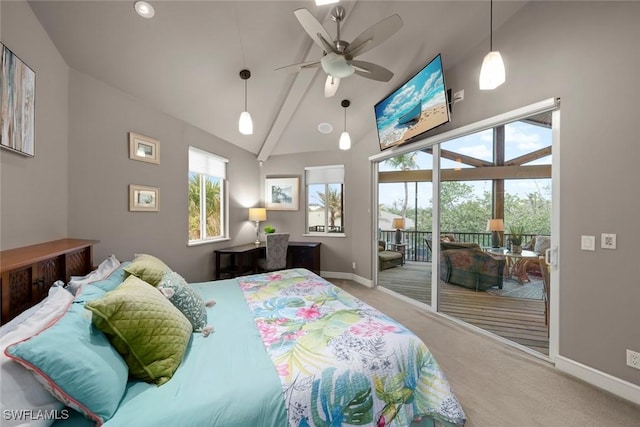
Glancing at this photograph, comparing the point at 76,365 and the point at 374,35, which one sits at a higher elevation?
the point at 374,35

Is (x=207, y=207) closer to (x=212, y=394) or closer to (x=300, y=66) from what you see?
(x=300, y=66)

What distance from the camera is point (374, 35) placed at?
6.38 feet

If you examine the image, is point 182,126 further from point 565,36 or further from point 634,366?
point 634,366

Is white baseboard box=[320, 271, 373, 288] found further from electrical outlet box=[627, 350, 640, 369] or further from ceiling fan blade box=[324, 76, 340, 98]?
ceiling fan blade box=[324, 76, 340, 98]

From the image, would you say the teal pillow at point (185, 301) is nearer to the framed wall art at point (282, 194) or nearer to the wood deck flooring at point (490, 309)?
the wood deck flooring at point (490, 309)

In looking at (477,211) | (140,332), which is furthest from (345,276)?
(140,332)

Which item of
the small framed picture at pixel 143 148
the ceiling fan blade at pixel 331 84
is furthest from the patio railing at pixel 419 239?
the small framed picture at pixel 143 148

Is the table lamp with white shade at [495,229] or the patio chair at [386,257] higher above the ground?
the table lamp with white shade at [495,229]

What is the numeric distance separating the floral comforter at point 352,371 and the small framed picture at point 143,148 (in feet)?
8.32

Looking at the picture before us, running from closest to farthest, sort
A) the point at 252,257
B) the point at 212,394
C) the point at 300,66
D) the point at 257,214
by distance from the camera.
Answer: the point at 212,394 < the point at 300,66 < the point at 252,257 < the point at 257,214

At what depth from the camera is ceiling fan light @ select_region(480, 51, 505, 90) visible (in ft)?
5.81

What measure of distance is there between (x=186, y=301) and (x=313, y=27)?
2.18 metres

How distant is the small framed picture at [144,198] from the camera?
114 inches

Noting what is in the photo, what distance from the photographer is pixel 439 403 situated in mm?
1307
